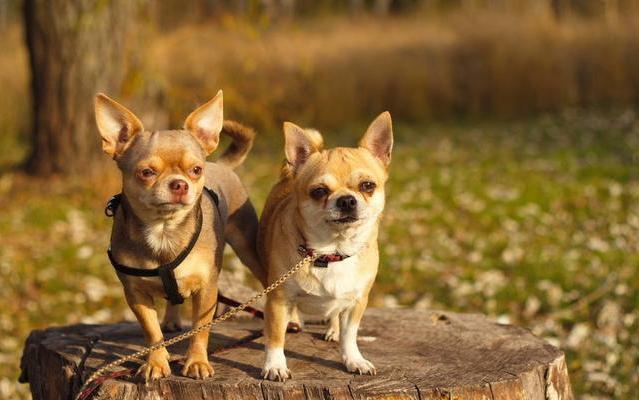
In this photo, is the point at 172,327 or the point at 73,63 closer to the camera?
the point at 172,327

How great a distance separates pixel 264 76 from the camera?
15477 millimetres

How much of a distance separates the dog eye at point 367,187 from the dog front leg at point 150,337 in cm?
96

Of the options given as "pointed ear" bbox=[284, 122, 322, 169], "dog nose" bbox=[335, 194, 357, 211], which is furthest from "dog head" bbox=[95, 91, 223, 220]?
"dog nose" bbox=[335, 194, 357, 211]

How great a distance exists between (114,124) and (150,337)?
85 cm

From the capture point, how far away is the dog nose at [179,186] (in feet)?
9.89

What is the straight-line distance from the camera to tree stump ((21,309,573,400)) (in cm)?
324

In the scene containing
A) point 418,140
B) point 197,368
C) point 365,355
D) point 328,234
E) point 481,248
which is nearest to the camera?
point 328,234

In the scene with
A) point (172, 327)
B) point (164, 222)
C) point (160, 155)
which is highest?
point (160, 155)

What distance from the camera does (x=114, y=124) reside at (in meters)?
3.31

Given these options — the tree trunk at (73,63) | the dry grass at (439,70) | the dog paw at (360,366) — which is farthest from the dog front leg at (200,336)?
the dry grass at (439,70)

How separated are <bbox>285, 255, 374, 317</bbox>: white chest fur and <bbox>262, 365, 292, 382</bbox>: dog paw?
260 millimetres

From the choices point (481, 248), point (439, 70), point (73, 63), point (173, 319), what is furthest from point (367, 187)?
point (439, 70)

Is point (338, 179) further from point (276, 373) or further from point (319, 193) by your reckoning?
point (276, 373)

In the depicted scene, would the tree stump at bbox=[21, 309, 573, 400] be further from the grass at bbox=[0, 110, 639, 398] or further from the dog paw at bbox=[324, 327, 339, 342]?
the grass at bbox=[0, 110, 639, 398]
